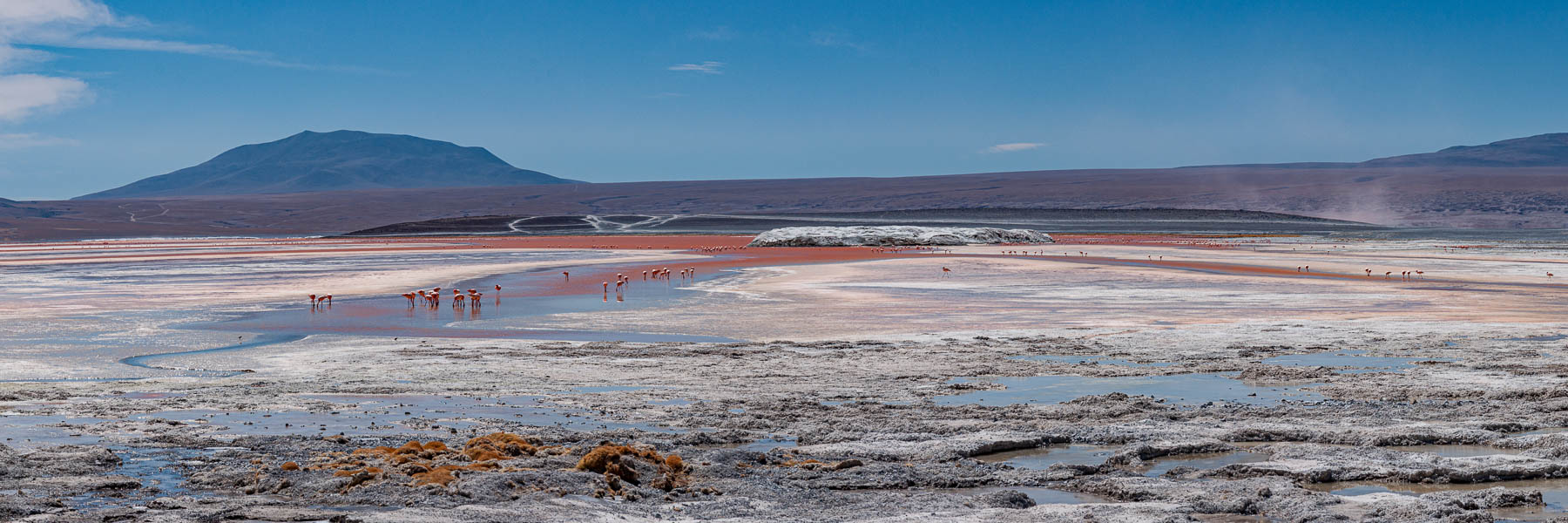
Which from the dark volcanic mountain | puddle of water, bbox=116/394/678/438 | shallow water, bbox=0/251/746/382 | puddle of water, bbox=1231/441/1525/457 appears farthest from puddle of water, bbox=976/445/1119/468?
the dark volcanic mountain

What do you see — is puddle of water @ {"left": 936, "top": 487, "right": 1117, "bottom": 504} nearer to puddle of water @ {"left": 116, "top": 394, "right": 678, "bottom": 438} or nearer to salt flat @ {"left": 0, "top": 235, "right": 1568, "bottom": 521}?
salt flat @ {"left": 0, "top": 235, "right": 1568, "bottom": 521}

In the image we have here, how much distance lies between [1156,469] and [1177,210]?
4892 inches

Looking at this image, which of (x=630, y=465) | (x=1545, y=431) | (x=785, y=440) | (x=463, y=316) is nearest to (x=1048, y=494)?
(x=785, y=440)

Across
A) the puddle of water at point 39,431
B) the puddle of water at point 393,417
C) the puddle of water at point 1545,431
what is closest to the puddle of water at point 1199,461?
the puddle of water at point 1545,431

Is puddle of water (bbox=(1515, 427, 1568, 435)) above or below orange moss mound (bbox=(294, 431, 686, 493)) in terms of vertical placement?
below

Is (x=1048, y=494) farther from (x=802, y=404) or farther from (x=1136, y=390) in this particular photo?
(x=1136, y=390)

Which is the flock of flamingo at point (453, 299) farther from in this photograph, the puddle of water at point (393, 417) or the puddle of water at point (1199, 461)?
the puddle of water at point (1199, 461)

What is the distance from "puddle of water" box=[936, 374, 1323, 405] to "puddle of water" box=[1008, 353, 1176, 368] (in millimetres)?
853

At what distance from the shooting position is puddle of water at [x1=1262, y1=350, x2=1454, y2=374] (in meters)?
12.6

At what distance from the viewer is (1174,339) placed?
15.7m

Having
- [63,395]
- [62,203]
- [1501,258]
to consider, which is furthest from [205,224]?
[63,395]

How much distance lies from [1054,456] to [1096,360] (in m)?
5.58

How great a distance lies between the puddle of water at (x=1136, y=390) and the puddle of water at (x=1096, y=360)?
33.6 inches

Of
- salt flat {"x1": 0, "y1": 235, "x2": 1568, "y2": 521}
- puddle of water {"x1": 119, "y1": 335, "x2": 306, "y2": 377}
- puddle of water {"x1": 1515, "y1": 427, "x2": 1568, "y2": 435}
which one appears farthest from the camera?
puddle of water {"x1": 119, "y1": 335, "x2": 306, "y2": 377}
